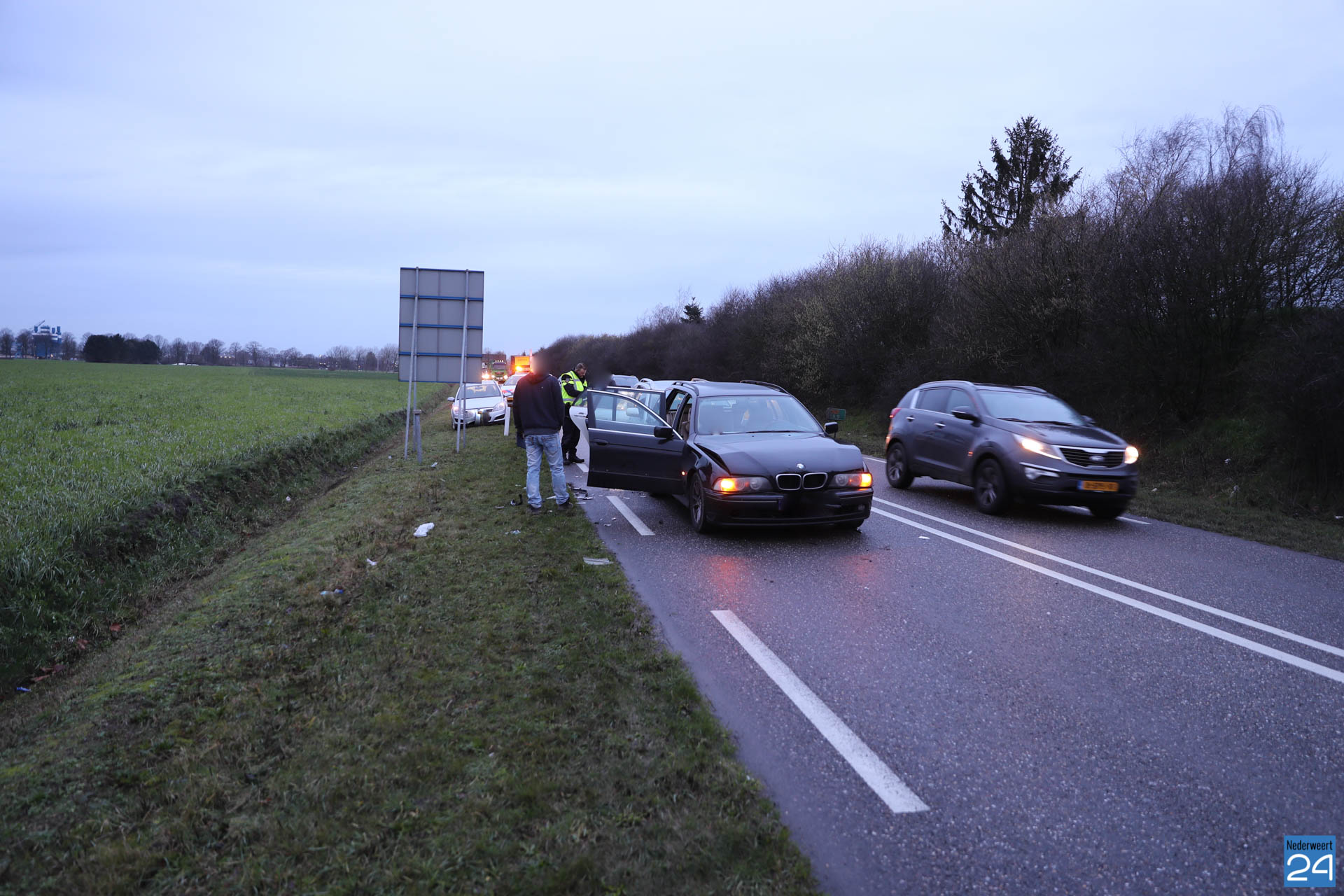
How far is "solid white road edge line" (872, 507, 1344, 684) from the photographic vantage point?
485 cm

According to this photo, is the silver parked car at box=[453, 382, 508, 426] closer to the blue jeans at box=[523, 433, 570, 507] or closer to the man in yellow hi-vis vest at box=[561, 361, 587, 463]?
the man in yellow hi-vis vest at box=[561, 361, 587, 463]

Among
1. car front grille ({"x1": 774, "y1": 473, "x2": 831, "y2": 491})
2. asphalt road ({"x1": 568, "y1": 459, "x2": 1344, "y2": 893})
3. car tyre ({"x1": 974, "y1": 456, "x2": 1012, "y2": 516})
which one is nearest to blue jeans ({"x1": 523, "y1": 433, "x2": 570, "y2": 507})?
asphalt road ({"x1": 568, "y1": 459, "x2": 1344, "y2": 893})

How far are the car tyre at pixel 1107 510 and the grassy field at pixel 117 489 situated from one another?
10.6m

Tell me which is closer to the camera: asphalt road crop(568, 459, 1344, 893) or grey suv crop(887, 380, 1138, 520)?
asphalt road crop(568, 459, 1344, 893)

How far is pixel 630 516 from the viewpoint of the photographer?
10.2 metres

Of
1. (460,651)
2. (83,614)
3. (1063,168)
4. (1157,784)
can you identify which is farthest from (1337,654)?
(1063,168)

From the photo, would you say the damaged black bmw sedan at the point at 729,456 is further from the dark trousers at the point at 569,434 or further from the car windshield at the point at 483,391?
the car windshield at the point at 483,391

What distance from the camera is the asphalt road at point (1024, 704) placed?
2947 mm

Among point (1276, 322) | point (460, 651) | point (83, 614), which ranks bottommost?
point (83, 614)

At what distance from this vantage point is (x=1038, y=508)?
11289 mm

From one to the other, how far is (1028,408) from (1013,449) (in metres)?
1.27

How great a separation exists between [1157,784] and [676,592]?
369 cm

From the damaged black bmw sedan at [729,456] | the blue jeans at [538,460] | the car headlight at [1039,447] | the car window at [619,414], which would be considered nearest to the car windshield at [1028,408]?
the car headlight at [1039,447]

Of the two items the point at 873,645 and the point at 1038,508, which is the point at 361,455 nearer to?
the point at 1038,508
